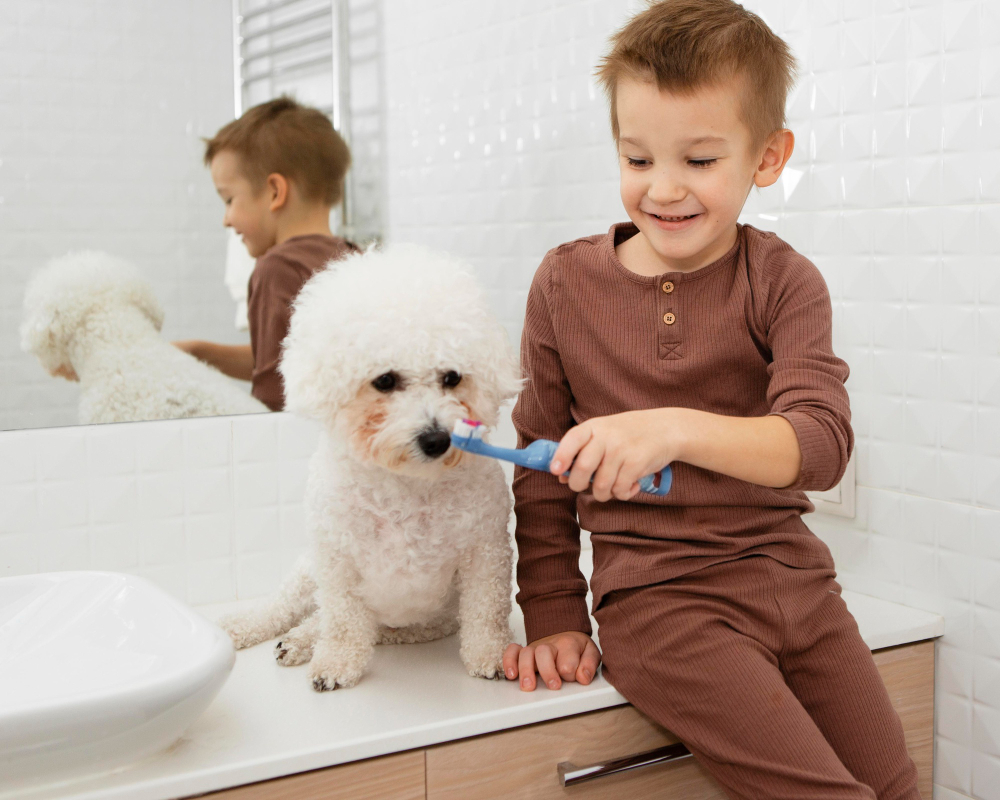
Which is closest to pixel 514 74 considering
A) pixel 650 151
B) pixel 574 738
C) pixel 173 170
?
pixel 173 170

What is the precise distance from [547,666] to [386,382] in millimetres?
364

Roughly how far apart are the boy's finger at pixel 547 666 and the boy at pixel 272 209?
1.99 feet

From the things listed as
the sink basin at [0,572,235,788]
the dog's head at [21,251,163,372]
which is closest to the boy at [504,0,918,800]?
the sink basin at [0,572,235,788]

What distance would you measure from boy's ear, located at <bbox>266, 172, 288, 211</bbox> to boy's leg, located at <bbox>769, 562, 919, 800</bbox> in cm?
88

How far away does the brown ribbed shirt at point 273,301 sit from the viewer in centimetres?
138

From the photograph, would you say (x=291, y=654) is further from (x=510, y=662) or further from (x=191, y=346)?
(x=191, y=346)

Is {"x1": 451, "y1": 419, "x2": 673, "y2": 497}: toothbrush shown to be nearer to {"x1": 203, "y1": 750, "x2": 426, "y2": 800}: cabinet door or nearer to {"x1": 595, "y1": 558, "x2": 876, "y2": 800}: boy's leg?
{"x1": 595, "y1": 558, "x2": 876, "y2": 800}: boy's leg

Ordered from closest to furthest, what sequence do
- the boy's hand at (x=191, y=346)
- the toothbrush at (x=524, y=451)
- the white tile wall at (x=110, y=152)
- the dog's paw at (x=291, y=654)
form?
the toothbrush at (x=524, y=451)
the dog's paw at (x=291, y=654)
the white tile wall at (x=110, y=152)
the boy's hand at (x=191, y=346)

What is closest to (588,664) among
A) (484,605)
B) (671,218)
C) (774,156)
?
(484,605)

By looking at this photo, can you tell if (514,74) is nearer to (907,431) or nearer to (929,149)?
(929,149)

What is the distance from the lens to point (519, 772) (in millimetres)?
979

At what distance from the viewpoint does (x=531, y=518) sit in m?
1.14

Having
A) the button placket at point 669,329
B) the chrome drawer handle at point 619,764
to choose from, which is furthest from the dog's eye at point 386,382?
the chrome drawer handle at point 619,764

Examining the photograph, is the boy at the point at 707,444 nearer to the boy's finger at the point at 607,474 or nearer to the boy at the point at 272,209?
the boy's finger at the point at 607,474
